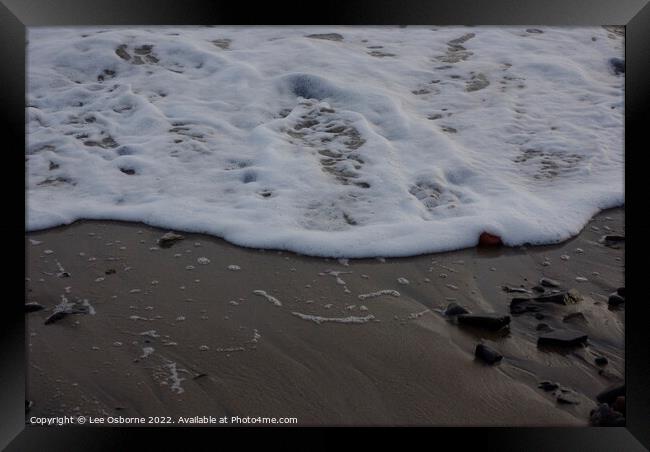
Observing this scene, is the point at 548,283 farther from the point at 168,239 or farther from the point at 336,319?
the point at 168,239

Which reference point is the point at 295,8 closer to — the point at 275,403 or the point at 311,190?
the point at 275,403

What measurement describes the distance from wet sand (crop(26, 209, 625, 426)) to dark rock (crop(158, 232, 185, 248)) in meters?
0.04

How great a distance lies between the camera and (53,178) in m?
4.09

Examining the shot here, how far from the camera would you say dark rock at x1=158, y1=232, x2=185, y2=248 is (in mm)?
3273

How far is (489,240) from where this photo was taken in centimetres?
332

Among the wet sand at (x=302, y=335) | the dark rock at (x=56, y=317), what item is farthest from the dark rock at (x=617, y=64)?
the dark rock at (x=56, y=317)

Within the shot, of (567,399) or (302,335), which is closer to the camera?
(567,399)

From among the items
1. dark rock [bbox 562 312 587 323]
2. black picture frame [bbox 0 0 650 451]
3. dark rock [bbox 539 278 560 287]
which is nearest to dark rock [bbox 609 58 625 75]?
dark rock [bbox 539 278 560 287]

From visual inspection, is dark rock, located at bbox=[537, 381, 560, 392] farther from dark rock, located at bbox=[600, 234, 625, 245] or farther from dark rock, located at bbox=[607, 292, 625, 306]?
dark rock, located at bbox=[600, 234, 625, 245]

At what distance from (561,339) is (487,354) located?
0.35 meters

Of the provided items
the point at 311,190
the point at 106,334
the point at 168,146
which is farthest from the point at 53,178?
the point at 106,334

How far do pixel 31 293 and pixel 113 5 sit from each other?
1520mm

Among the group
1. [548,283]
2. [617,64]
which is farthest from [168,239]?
[617,64]

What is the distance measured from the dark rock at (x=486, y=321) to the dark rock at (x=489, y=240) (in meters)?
0.80
